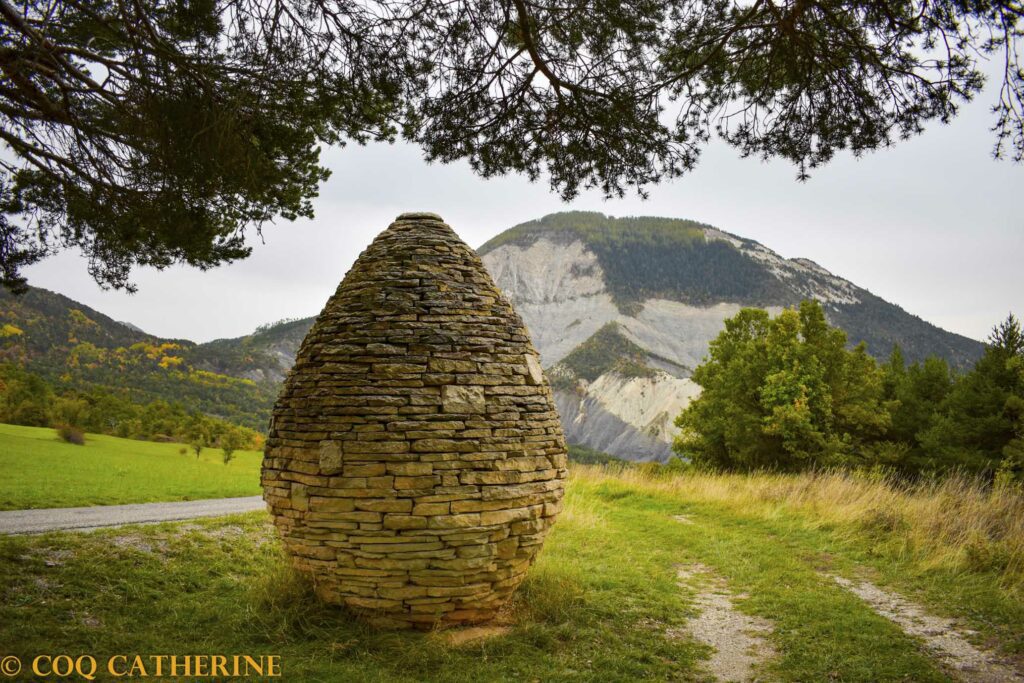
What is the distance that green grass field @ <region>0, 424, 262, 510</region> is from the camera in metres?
13.6

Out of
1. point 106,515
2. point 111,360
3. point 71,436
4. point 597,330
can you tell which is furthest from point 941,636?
point 597,330

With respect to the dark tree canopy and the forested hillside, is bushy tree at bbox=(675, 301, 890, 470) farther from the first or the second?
the forested hillside

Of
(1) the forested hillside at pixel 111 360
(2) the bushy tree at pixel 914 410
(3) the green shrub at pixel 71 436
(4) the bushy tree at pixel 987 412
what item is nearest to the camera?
(3) the green shrub at pixel 71 436

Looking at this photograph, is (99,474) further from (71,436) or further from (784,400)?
(784,400)

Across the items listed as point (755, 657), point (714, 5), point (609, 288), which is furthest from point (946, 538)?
point (609, 288)

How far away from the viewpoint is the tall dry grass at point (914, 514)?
8562 mm

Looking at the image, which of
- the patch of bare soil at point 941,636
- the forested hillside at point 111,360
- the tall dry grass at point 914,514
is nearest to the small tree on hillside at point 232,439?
the forested hillside at point 111,360

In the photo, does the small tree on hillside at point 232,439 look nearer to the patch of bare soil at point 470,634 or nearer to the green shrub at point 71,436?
the green shrub at point 71,436

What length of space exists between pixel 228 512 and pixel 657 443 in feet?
Result: 211

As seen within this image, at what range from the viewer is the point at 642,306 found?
124 metres

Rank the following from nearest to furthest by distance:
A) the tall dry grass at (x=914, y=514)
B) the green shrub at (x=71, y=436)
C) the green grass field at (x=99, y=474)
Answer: the tall dry grass at (x=914, y=514), the green grass field at (x=99, y=474), the green shrub at (x=71, y=436)

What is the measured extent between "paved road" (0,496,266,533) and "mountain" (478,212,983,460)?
61.9 m

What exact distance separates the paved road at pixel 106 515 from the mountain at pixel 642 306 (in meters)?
61.9

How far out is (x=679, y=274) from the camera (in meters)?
133
